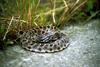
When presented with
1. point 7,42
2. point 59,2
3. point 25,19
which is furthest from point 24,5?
point 59,2

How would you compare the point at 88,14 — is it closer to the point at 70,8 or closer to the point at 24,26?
the point at 70,8

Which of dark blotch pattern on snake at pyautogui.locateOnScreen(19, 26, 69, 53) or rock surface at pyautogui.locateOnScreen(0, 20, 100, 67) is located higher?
dark blotch pattern on snake at pyautogui.locateOnScreen(19, 26, 69, 53)

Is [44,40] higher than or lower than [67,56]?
higher

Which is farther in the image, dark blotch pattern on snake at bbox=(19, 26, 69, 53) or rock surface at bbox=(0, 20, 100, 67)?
dark blotch pattern on snake at bbox=(19, 26, 69, 53)

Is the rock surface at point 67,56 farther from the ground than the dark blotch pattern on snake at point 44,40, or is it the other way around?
the dark blotch pattern on snake at point 44,40

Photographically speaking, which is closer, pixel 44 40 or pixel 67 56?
pixel 67 56
